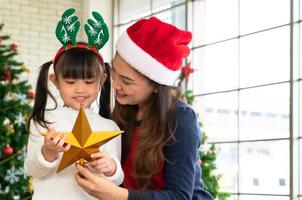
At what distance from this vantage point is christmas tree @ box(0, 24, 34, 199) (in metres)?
5.93

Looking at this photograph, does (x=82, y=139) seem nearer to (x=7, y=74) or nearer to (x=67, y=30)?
(x=67, y=30)

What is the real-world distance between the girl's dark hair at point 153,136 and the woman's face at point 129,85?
0.16 ft

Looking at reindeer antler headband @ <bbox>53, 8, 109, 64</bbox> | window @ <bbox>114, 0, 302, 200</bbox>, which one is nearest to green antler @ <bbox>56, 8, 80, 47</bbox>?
reindeer antler headband @ <bbox>53, 8, 109, 64</bbox>

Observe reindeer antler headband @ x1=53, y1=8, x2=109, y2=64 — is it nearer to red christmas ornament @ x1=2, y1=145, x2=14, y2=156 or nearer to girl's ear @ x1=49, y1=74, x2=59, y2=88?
girl's ear @ x1=49, y1=74, x2=59, y2=88

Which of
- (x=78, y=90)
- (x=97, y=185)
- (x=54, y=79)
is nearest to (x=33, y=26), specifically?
(x=54, y=79)

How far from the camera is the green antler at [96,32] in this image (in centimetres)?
225

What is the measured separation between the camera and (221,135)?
6969 millimetres

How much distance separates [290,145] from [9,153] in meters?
2.63

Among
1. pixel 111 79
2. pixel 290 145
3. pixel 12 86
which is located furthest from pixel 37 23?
pixel 111 79

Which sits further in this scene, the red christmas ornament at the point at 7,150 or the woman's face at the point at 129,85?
the red christmas ornament at the point at 7,150

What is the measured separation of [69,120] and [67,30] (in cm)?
34

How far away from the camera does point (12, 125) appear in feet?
19.5

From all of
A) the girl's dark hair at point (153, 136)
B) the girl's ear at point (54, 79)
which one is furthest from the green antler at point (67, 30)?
the girl's dark hair at point (153, 136)

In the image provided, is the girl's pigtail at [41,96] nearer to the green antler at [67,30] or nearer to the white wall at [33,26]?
the green antler at [67,30]
